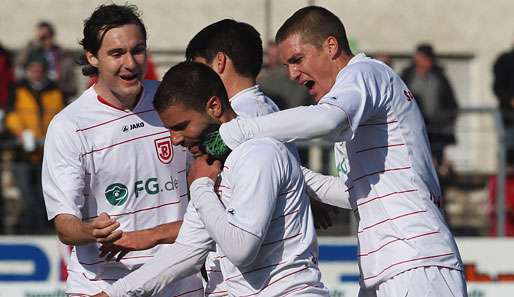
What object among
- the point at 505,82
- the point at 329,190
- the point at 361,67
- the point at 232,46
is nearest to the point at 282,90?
the point at 505,82

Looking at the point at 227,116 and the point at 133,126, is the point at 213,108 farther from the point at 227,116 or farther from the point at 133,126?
the point at 133,126

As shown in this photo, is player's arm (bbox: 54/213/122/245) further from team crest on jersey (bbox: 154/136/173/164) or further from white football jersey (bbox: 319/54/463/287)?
white football jersey (bbox: 319/54/463/287)

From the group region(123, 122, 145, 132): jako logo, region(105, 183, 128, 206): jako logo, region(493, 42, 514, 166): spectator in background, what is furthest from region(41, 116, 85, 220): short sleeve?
region(493, 42, 514, 166): spectator in background

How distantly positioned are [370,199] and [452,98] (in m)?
7.51

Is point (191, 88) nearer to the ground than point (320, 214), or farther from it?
farther from it

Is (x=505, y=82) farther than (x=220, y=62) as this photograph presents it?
Yes

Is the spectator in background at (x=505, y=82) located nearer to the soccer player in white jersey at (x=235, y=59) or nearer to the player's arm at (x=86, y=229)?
the soccer player in white jersey at (x=235, y=59)

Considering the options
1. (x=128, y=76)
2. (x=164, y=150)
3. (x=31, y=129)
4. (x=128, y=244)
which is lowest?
(x=31, y=129)

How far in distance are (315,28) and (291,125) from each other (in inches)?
31.8

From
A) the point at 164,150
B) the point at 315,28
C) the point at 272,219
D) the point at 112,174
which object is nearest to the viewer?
the point at 272,219

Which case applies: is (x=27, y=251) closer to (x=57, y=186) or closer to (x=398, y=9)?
(x=57, y=186)

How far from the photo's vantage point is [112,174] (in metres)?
5.74

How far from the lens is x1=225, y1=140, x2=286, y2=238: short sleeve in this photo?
15.1 ft

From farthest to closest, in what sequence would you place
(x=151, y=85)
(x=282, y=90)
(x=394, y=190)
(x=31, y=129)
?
(x=282, y=90), (x=31, y=129), (x=151, y=85), (x=394, y=190)
